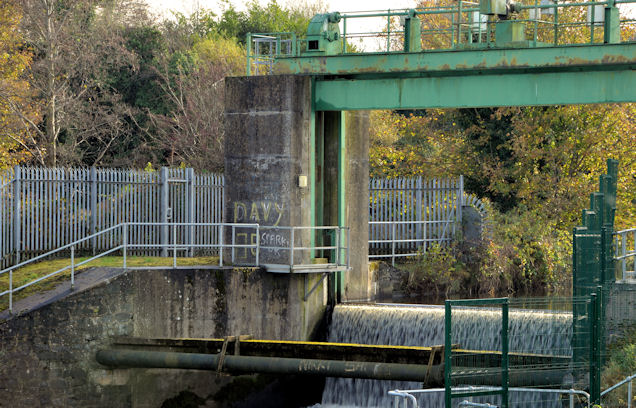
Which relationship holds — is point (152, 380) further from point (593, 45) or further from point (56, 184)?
point (593, 45)

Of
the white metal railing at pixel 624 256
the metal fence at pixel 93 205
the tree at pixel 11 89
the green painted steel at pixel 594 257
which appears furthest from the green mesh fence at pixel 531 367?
the tree at pixel 11 89

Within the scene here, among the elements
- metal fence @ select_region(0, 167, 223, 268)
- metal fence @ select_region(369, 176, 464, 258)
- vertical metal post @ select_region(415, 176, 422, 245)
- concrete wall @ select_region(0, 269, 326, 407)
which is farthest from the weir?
vertical metal post @ select_region(415, 176, 422, 245)

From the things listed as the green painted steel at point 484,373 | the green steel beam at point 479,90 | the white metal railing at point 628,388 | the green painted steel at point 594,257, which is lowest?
the white metal railing at point 628,388

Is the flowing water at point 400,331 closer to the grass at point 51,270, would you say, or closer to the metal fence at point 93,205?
the grass at point 51,270

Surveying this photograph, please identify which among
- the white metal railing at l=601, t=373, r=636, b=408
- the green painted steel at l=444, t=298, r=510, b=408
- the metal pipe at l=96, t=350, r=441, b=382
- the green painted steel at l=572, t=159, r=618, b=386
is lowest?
the metal pipe at l=96, t=350, r=441, b=382

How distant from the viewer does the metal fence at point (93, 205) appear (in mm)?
24094

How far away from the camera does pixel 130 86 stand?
4462cm

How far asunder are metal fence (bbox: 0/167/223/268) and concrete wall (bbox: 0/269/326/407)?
5.09 meters

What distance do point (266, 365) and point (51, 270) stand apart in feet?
19.9

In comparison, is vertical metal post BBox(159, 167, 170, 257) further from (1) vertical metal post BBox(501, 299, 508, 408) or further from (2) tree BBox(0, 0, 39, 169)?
(1) vertical metal post BBox(501, 299, 508, 408)

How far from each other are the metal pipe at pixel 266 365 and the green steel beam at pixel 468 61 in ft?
21.7

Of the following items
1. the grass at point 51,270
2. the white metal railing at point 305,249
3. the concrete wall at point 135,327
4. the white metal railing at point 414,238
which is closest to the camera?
the concrete wall at point 135,327

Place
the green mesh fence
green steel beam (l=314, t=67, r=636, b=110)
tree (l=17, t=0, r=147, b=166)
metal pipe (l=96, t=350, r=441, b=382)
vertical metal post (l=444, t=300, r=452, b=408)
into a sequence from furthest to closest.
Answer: tree (l=17, t=0, r=147, b=166)
green steel beam (l=314, t=67, r=636, b=110)
metal pipe (l=96, t=350, r=441, b=382)
the green mesh fence
vertical metal post (l=444, t=300, r=452, b=408)

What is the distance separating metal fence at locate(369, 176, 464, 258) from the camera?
95.9 feet
